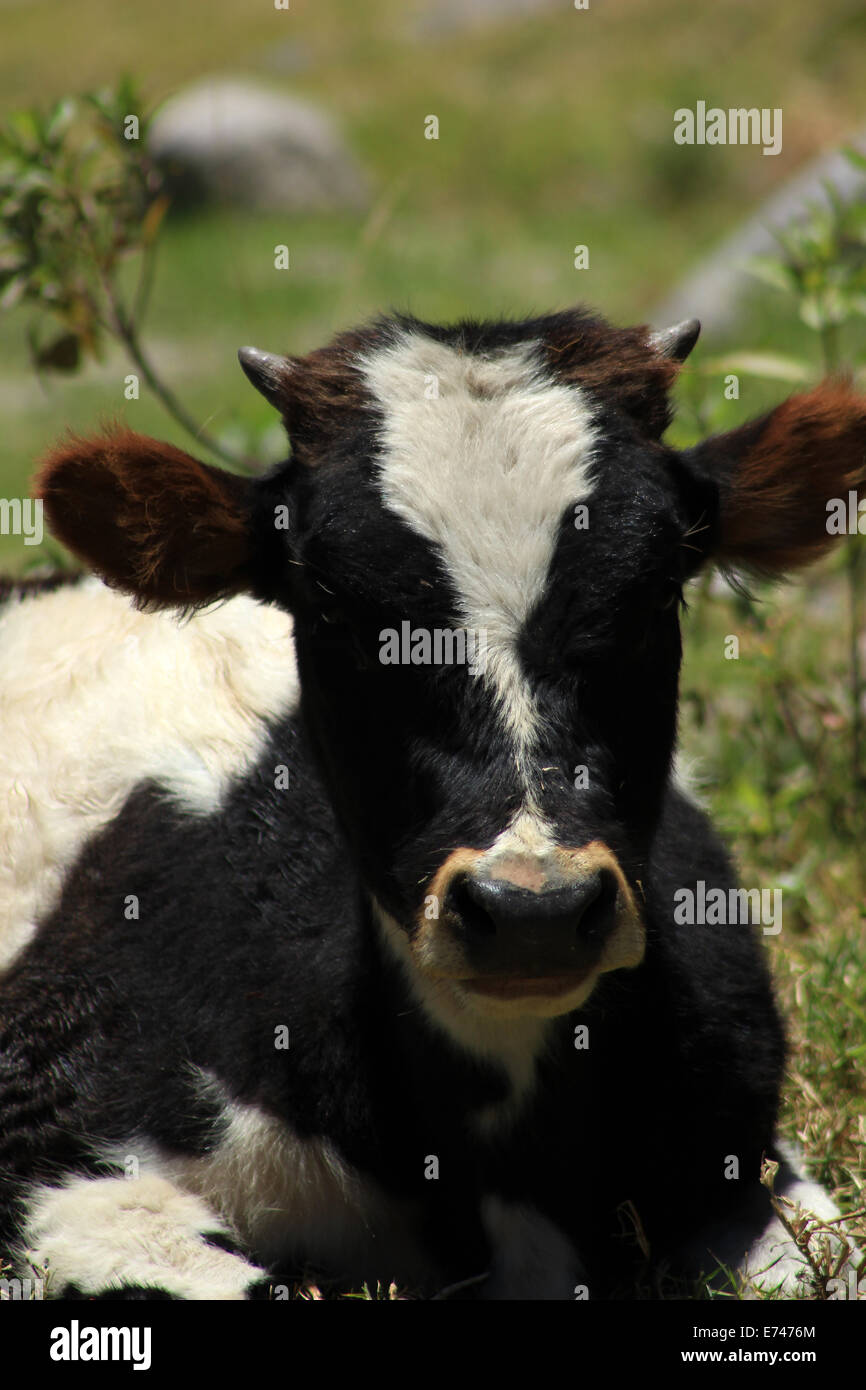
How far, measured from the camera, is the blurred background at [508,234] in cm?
595

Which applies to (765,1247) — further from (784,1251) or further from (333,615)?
(333,615)

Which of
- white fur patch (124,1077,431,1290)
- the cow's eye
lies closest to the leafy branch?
the cow's eye

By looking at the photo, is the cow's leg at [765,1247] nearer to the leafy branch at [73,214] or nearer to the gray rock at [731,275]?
the leafy branch at [73,214]

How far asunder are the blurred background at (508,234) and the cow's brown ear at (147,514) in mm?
341

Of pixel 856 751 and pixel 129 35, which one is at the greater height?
pixel 129 35

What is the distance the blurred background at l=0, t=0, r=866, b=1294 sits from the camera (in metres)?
5.95

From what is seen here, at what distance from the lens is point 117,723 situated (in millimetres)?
4684

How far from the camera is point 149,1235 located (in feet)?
12.6

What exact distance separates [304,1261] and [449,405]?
2.05 m

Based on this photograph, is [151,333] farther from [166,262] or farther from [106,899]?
[106,899]

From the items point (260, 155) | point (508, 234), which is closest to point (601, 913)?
point (508, 234)

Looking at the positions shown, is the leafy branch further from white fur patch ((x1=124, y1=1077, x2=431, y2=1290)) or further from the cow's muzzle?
the cow's muzzle

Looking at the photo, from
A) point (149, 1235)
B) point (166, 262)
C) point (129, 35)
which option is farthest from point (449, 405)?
point (129, 35)

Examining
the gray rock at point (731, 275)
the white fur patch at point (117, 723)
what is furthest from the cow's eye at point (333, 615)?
the gray rock at point (731, 275)
